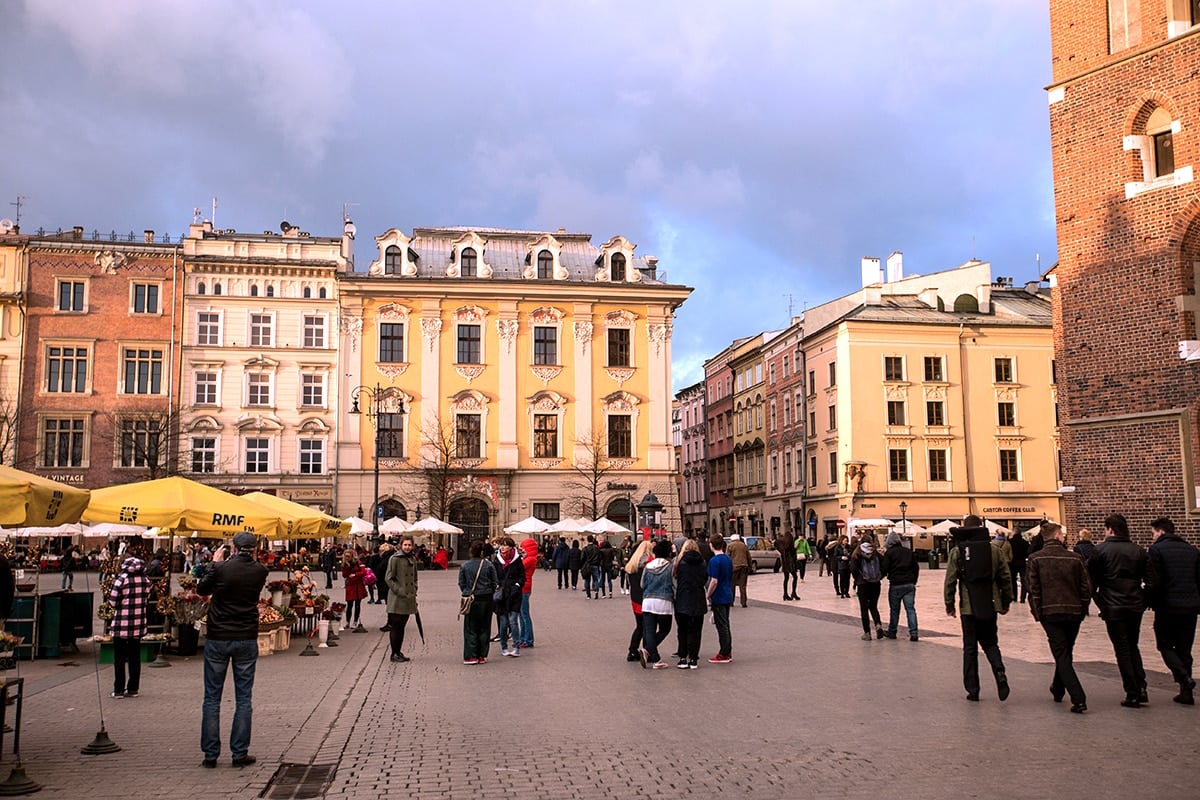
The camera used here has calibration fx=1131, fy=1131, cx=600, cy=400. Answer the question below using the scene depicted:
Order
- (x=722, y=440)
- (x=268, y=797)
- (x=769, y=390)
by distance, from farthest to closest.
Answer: (x=722, y=440) → (x=769, y=390) → (x=268, y=797)

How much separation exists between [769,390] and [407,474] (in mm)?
26319

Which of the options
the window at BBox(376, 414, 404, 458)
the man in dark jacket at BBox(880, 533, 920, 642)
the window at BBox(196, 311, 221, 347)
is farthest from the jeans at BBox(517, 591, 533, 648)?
the window at BBox(196, 311, 221, 347)

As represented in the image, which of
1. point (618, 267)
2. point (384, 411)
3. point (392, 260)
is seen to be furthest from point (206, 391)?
point (618, 267)

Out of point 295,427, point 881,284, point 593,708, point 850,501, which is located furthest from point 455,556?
point 593,708

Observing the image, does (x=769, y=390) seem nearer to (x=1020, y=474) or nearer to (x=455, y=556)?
(x=1020, y=474)

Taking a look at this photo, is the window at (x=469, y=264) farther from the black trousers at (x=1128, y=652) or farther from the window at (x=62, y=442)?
the black trousers at (x=1128, y=652)

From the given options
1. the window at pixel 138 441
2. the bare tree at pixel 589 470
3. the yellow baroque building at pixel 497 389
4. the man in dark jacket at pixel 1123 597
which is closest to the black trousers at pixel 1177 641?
the man in dark jacket at pixel 1123 597

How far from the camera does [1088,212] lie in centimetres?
2322

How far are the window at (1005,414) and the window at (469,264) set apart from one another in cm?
2894

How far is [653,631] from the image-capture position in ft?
48.4

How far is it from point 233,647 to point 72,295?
54797 millimetres

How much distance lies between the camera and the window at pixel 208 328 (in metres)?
57.4

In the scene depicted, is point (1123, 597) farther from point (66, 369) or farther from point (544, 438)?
point (66, 369)

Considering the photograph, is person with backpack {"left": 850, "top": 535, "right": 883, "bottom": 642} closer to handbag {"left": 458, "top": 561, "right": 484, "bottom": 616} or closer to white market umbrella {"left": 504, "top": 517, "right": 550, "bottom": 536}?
handbag {"left": 458, "top": 561, "right": 484, "bottom": 616}
